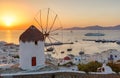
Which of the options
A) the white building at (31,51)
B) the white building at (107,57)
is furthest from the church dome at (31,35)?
the white building at (107,57)

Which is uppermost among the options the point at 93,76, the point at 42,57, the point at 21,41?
the point at 21,41

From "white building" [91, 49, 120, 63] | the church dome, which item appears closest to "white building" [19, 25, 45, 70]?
the church dome

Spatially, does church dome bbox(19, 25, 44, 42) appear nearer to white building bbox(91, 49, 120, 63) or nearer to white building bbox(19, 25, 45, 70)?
white building bbox(19, 25, 45, 70)

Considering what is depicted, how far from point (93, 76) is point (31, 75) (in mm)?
3166

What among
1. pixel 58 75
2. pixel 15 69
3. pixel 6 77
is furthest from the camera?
pixel 15 69

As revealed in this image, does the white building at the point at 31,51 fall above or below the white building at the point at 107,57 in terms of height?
above

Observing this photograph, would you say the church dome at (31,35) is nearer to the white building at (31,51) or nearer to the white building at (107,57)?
the white building at (31,51)

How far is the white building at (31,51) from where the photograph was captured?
1527 cm

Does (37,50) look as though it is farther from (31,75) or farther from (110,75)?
(110,75)

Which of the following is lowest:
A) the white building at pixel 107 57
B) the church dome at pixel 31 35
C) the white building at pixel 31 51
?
the white building at pixel 107 57

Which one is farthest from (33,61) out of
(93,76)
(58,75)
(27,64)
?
(93,76)

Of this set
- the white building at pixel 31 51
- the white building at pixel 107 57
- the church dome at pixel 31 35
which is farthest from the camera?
the white building at pixel 107 57

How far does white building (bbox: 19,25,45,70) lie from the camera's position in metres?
15.3

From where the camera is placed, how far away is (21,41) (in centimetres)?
1556
